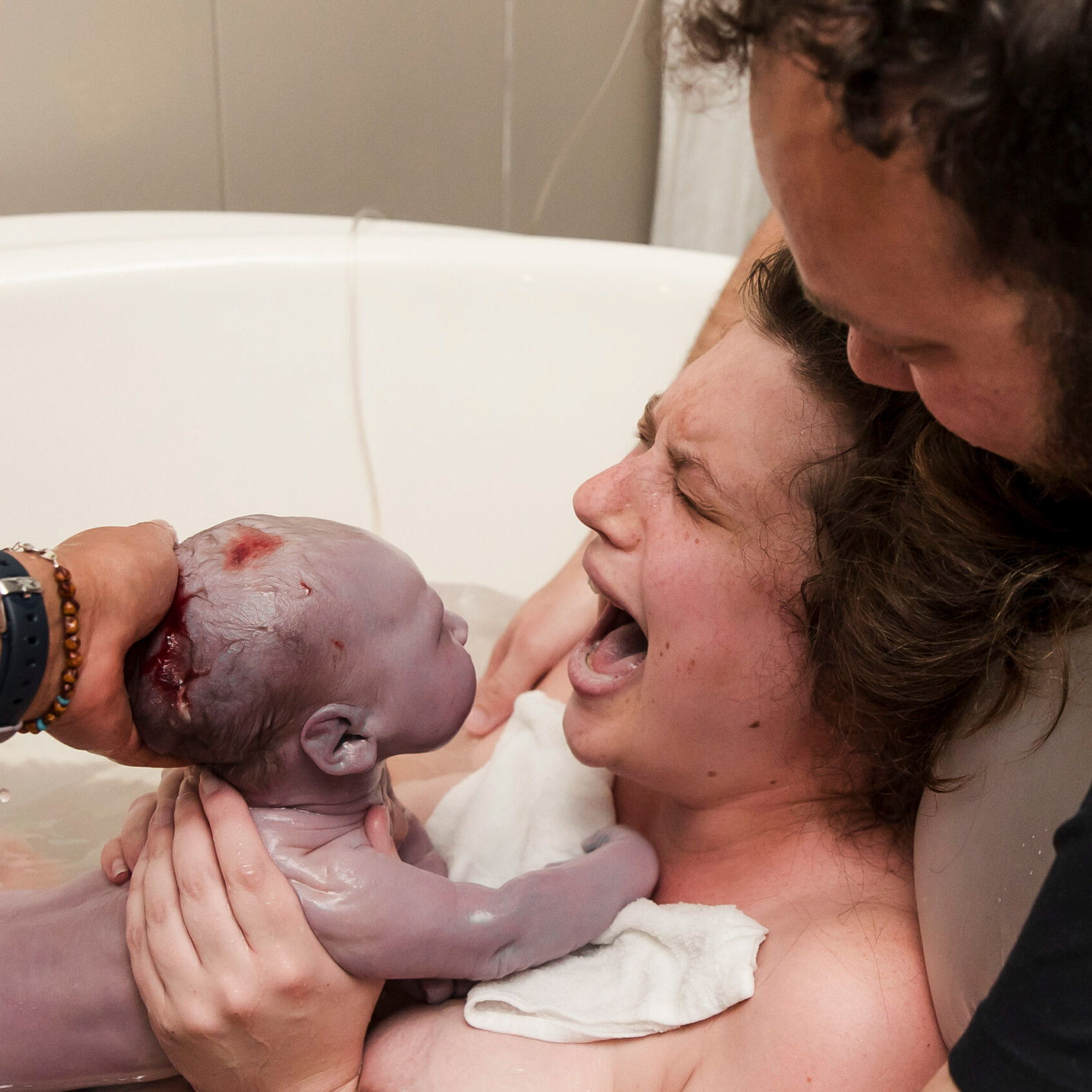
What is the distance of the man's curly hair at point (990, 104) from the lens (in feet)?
1.51

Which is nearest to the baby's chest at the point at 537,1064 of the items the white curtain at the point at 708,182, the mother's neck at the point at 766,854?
the mother's neck at the point at 766,854

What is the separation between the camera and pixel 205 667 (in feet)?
2.66

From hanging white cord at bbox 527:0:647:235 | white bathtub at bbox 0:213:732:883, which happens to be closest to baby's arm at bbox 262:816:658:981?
white bathtub at bbox 0:213:732:883

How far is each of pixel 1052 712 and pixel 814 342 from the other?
320mm

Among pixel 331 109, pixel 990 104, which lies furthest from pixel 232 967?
pixel 331 109

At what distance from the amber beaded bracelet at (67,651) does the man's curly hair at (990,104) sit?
504 millimetres

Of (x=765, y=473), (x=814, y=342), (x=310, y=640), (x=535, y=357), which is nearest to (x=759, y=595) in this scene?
(x=765, y=473)

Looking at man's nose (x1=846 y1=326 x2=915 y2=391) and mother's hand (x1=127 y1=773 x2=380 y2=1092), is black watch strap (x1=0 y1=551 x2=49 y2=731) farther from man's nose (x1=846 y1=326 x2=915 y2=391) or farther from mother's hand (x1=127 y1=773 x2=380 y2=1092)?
man's nose (x1=846 y1=326 x2=915 y2=391)

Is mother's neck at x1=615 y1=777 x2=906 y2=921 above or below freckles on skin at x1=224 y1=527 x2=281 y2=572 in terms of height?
below

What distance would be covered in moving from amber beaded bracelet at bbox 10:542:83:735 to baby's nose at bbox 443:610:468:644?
12.8 inches

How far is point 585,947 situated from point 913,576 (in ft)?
1.35

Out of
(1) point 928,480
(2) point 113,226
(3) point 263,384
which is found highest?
(1) point 928,480

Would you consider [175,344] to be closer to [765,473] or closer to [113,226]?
[113,226]

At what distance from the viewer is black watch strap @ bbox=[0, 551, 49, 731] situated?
27.1 inches
